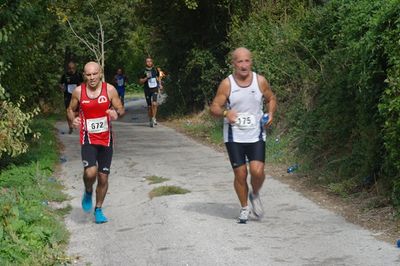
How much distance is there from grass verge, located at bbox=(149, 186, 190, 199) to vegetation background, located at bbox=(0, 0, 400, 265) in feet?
4.33

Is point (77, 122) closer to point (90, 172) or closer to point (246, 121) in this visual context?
point (90, 172)

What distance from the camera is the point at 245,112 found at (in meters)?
8.44

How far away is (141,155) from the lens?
1496 cm

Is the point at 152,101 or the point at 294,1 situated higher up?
the point at 294,1

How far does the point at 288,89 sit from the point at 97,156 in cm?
725

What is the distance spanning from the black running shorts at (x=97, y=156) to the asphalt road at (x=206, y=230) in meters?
0.70

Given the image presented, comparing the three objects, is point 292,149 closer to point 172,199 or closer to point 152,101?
point 172,199

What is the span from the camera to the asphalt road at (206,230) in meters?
7.01

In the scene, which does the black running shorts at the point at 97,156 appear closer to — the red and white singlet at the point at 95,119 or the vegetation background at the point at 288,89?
the red and white singlet at the point at 95,119

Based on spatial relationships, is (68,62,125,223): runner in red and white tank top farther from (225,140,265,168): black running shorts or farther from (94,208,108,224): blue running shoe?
(225,140,265,168): black running shorts

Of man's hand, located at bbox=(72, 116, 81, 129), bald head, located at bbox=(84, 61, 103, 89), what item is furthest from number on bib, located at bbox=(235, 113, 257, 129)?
man's hand, located at bbox=(72, 116, 81, 129)

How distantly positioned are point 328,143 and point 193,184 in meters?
2.25

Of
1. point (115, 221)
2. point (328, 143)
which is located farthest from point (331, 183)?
point (115, 221)

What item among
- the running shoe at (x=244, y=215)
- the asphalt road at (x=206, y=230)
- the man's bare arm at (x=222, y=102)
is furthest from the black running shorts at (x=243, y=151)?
the asphalt road at (x=206, y=230)
